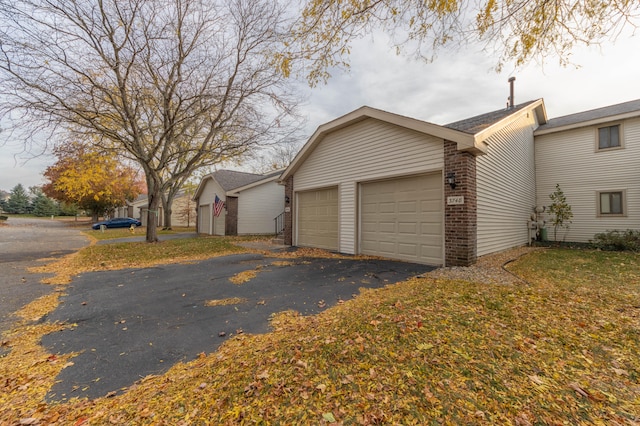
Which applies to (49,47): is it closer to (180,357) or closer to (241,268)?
(241,268)

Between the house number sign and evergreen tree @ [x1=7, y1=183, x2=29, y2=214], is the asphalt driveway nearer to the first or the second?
the house number sign

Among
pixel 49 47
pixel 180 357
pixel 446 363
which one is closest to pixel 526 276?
pixel 446 363

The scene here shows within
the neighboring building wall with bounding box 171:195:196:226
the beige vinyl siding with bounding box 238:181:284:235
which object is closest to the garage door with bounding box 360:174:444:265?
the beige vinyl siding with bounding box 238:181:284:235

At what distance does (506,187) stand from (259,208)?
45.1 ft

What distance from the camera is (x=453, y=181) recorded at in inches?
248

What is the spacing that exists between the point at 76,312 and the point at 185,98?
31.3 feet

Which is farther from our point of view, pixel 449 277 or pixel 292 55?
pixel 449 277

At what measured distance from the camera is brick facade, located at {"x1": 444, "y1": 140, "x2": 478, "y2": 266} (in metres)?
6.15

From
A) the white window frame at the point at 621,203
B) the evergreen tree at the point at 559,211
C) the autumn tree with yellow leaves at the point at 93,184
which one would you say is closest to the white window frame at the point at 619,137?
the white window frame at the point at 621,203

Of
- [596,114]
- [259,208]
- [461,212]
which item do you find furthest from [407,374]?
[259,208]

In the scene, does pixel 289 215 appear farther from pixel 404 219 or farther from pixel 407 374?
pixel 407 374

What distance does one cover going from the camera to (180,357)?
8.59 feet

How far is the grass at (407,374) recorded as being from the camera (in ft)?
5.73

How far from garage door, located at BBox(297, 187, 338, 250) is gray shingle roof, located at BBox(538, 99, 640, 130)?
10624 millimetres
